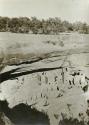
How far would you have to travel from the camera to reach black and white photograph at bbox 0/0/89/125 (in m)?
1.83

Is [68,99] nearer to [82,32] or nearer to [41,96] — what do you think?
[41,96]

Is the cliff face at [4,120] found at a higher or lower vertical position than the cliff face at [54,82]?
lower

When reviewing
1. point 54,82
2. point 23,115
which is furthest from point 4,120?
point 54,82

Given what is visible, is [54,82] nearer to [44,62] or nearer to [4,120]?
[44,62]

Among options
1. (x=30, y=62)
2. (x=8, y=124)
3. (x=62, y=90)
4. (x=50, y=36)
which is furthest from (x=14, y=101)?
(x=50, y=36)

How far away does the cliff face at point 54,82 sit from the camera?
184cm

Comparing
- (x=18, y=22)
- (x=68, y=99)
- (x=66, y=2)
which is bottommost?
(x=68, y=99)

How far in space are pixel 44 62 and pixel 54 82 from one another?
0.63ft

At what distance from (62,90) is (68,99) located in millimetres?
94

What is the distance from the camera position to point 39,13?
1.98 metres

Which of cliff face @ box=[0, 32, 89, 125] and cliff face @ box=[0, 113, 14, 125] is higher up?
cliff face @ box=[0, 32, 89, 125]

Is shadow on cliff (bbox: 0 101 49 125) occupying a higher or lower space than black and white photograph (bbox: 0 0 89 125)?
lower

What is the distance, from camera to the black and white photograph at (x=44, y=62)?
1.83 metres

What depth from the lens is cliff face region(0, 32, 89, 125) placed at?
1.84 m
